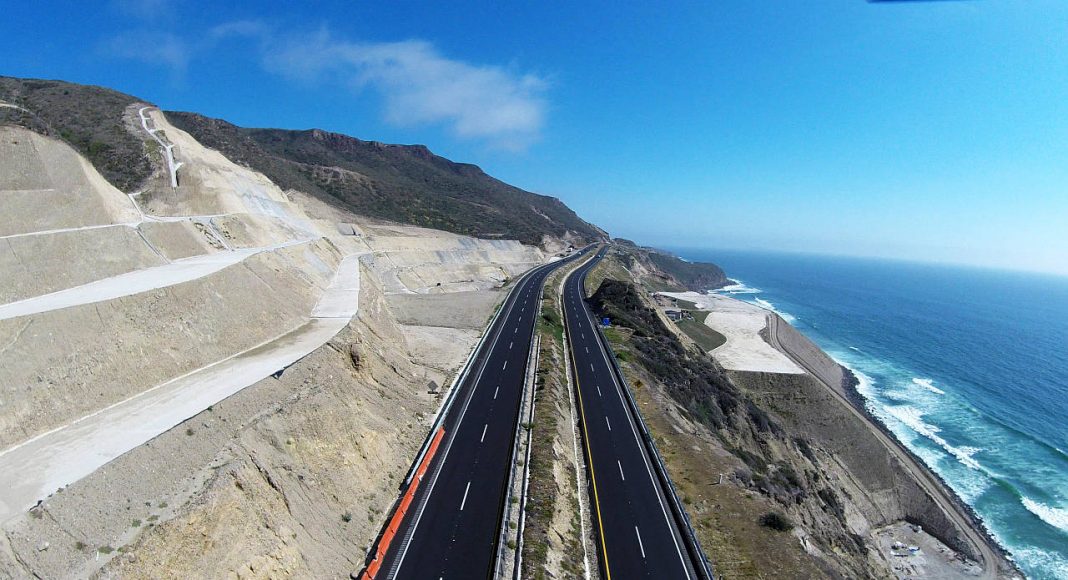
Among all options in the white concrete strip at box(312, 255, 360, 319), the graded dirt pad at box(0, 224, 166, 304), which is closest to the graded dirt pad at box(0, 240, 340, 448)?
the white concrete strip at box(312, 255, 360, 319)

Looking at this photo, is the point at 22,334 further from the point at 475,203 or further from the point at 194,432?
the point at 475,203

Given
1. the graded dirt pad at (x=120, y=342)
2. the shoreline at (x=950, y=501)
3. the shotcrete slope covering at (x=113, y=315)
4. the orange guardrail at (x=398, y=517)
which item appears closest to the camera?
the shotcrete slope covering at (x=113, y=315)

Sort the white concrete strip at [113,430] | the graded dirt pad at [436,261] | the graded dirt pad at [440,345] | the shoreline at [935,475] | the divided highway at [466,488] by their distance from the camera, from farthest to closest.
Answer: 1. the graded dirt pad at [436,261]
2. the graded dirt pad at [440,345]
3. the shoreline at [935,475]
4. the divided highway at [466,488]
5. the white concrete strip at [113,430]

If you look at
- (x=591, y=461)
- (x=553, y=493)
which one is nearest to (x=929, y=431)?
(x=591, y=461)

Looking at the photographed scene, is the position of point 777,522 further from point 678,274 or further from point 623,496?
point 678,274

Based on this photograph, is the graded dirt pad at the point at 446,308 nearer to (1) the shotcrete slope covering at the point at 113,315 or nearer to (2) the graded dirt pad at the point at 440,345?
(2) the graded dirt pad at the point at 440,345

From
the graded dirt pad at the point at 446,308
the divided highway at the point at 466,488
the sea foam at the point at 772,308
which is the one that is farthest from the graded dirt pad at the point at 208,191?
the sea foam at the point at 772,308
